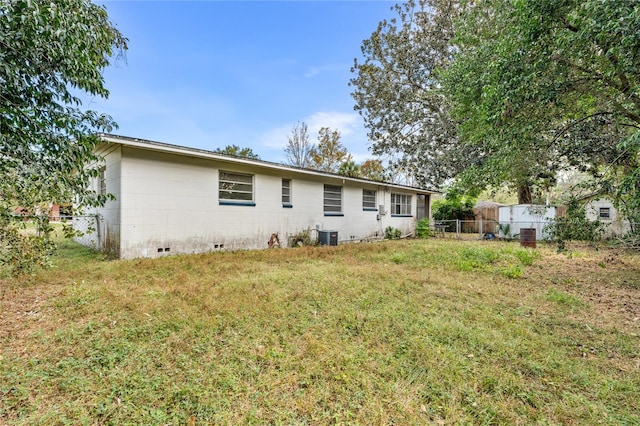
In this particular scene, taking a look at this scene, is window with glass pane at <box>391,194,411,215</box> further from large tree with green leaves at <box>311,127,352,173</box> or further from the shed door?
large tree with green leaves at <box>311,127,352,173</box>

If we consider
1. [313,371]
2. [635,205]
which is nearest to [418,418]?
[313,371]

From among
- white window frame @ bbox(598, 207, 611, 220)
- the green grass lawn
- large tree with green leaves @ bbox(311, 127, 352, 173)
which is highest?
large tree with green leaves @ bbox(311, 127, 352, 173)

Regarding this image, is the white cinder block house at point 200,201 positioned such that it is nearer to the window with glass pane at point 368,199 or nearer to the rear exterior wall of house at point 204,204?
the rear exterior wall of house at point 204,204

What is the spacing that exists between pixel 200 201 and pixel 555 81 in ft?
28.1

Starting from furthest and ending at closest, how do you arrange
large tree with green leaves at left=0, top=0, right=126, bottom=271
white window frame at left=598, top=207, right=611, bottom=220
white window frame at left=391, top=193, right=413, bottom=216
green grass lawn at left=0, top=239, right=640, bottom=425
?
1. white window frame at left=391, top=193, right=413, bottom=216
2. white window frame at left=598, top=207, right=611, bottom=220
3. large tree with green leaves at left=0, top=0, right=126, bottom=271
4. green grass lawn at left=0, top=239, right=640, bottom=425

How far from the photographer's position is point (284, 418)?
6.43 feet

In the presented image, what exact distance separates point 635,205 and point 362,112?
52.2 ft

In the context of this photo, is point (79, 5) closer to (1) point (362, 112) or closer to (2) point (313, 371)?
(2) point (313, 371)

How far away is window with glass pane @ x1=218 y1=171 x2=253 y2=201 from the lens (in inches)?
349

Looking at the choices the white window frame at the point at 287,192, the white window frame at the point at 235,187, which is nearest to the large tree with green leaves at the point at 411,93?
the white window frame at the point at 287,192

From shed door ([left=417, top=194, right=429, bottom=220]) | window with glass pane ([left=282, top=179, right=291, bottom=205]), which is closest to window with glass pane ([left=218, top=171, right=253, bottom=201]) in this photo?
window with glass pane ([left=282, top=179, right=291, bottom=205])

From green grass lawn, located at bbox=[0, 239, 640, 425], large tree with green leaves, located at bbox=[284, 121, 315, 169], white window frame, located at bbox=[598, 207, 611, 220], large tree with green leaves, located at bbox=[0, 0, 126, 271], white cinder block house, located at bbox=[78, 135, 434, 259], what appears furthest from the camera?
large tree with green leaves, located at bbox=[284, 121, 315, 169]

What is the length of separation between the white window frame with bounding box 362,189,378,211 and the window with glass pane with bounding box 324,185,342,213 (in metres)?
1.62

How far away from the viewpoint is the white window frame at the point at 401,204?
611 inches
